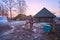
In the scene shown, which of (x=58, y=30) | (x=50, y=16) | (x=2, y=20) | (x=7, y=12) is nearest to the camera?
(x=58, y=30)

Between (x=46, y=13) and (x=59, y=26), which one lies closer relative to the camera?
(x=59, y=26)

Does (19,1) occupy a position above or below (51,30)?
above

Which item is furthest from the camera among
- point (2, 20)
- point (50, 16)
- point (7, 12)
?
point (7, 12)

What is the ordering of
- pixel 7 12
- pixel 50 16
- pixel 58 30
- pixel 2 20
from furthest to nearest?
pixel 7 12 → pixel 50 16 → pixel 2 20 → pixel 58 30

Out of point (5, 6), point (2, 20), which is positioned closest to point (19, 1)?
point (5, 6)

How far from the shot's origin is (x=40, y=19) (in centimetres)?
4844

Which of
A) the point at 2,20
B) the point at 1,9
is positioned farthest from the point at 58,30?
the point at 1,9

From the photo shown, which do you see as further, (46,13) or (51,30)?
(46,13)

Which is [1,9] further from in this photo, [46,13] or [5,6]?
[46,13]

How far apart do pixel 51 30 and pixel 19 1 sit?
119ft

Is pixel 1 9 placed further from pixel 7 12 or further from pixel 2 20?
pixel 2 20

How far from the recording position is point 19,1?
49438mm

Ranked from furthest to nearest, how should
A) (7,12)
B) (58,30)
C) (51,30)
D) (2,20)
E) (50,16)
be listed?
(7,12) < (50,16) < (2,20) < (51,30) < (58,30)

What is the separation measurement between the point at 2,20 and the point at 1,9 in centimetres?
3239
